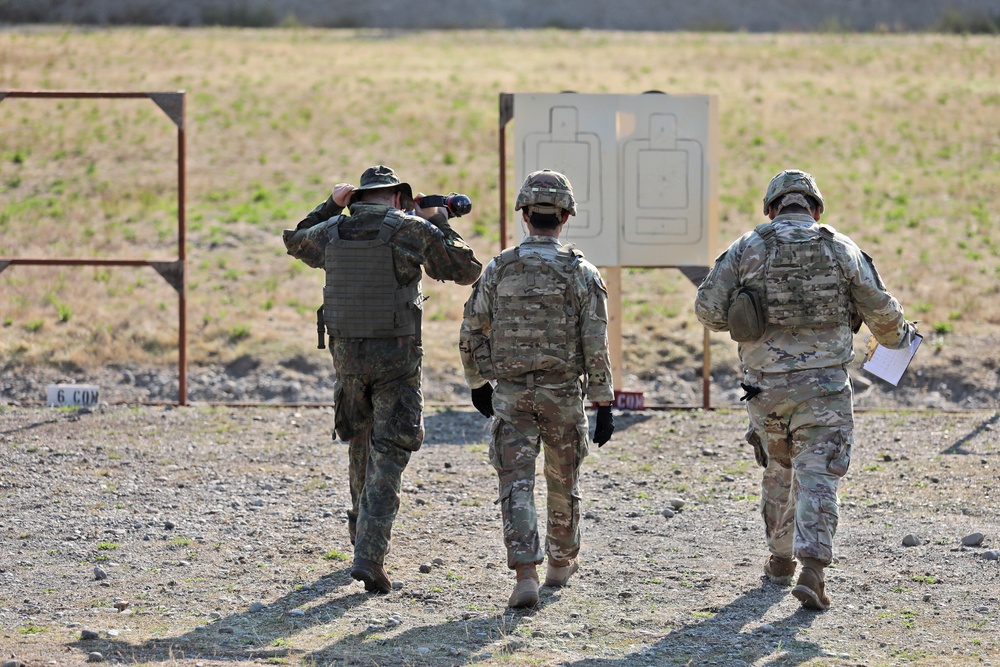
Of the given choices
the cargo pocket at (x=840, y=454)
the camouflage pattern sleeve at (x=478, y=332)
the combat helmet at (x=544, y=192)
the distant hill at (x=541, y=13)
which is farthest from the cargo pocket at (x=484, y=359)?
the distant hill at (x=541, y=13)

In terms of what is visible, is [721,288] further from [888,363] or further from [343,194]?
[343,194]

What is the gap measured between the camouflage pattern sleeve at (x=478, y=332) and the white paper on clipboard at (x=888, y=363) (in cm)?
195

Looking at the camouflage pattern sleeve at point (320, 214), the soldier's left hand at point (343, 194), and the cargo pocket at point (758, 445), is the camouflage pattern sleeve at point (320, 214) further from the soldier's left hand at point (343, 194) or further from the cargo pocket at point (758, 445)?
the cargo pocket at point (758, 445)

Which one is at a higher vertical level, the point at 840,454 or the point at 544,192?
the point at 544,192

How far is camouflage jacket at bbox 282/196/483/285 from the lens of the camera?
5.79 metres

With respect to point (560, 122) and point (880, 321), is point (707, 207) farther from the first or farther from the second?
point (880, 321)

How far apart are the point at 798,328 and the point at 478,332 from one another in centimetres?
138

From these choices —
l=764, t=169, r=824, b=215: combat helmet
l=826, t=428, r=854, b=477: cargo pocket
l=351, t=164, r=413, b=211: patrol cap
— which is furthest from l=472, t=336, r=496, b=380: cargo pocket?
l=826, t=428, r=854, b=477: cargo pocket

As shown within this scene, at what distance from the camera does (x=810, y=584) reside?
541 cm

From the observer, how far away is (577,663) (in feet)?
16.1

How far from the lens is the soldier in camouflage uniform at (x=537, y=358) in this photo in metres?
5.51

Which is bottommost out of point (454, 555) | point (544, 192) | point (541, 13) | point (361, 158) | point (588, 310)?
point (454, 555)

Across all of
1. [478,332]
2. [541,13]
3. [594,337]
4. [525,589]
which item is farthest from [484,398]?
[541,13]

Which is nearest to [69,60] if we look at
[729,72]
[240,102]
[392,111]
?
[240,102]
